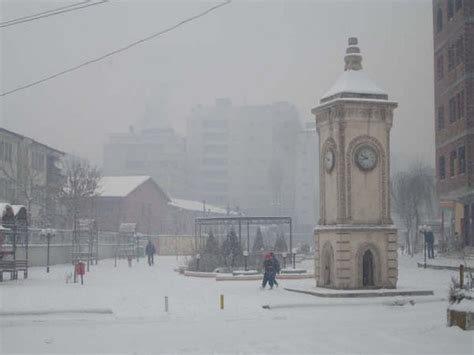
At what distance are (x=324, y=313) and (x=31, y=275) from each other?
20809mm

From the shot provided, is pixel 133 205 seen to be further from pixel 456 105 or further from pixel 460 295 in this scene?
pixel 460 295

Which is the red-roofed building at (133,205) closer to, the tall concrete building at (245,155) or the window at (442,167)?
the tall concrete building at (245,155)

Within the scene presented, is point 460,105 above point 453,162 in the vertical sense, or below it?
above

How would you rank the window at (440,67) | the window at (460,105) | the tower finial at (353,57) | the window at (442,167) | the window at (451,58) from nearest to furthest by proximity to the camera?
the tower finial at (353,57)
the window at (460,105)
the window at (451,58)
the window at (440,67)
the window at (442,167)

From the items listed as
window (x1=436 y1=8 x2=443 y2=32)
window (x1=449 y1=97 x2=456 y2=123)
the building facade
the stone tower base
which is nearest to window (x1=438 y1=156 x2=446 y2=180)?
window (x1=449 y1=97 x2=456 y2=123)

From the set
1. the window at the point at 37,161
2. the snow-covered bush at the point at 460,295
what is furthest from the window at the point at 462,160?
the window at the point at 37,161

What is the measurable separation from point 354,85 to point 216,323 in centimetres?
1153

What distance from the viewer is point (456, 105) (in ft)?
150

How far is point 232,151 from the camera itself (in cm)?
14275

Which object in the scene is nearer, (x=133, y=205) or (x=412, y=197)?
(x=412, y=197)

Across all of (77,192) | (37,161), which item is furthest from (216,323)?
(37,161)

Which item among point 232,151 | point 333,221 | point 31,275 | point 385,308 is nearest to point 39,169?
point 31,275

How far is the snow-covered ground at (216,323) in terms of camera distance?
14.0m

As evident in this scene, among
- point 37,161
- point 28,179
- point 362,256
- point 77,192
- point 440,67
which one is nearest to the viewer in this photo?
point 362,256
